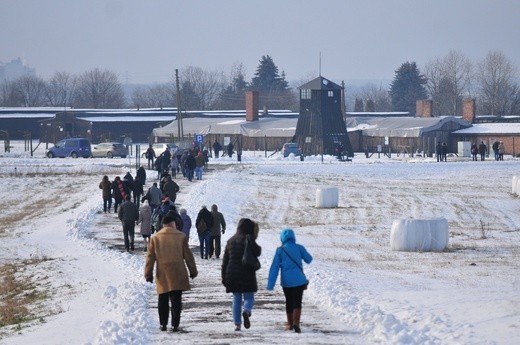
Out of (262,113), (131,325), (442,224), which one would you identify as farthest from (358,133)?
(131,325)

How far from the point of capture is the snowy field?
14297 millimetres

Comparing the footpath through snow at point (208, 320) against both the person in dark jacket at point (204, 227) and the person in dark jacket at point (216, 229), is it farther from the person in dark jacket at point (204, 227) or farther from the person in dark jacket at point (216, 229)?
the person in dark jacket at point (216, 229)

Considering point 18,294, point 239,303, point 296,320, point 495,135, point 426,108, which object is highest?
point 426,108

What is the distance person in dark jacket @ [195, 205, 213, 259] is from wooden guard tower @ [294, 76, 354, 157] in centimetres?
6875

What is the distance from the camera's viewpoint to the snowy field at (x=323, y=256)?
14.3 metres

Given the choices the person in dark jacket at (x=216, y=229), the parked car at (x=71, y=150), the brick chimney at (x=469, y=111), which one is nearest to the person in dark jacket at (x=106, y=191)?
the person in dark jacket at (x=216, y=229)

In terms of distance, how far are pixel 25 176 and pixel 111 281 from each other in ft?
140

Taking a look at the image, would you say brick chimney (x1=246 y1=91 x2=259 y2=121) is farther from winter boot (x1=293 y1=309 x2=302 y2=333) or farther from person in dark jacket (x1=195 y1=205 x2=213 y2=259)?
winter boot (x1=293 y1=309 x2=302 y2=333)

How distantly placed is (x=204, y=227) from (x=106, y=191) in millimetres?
15142

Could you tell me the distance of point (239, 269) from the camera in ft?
45.1

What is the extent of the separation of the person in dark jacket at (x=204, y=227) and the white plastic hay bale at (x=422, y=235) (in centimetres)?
554

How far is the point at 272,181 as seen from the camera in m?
57.6

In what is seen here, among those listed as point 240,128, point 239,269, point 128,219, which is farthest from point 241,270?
point 240,128

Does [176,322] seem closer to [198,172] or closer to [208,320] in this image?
[208,320]
